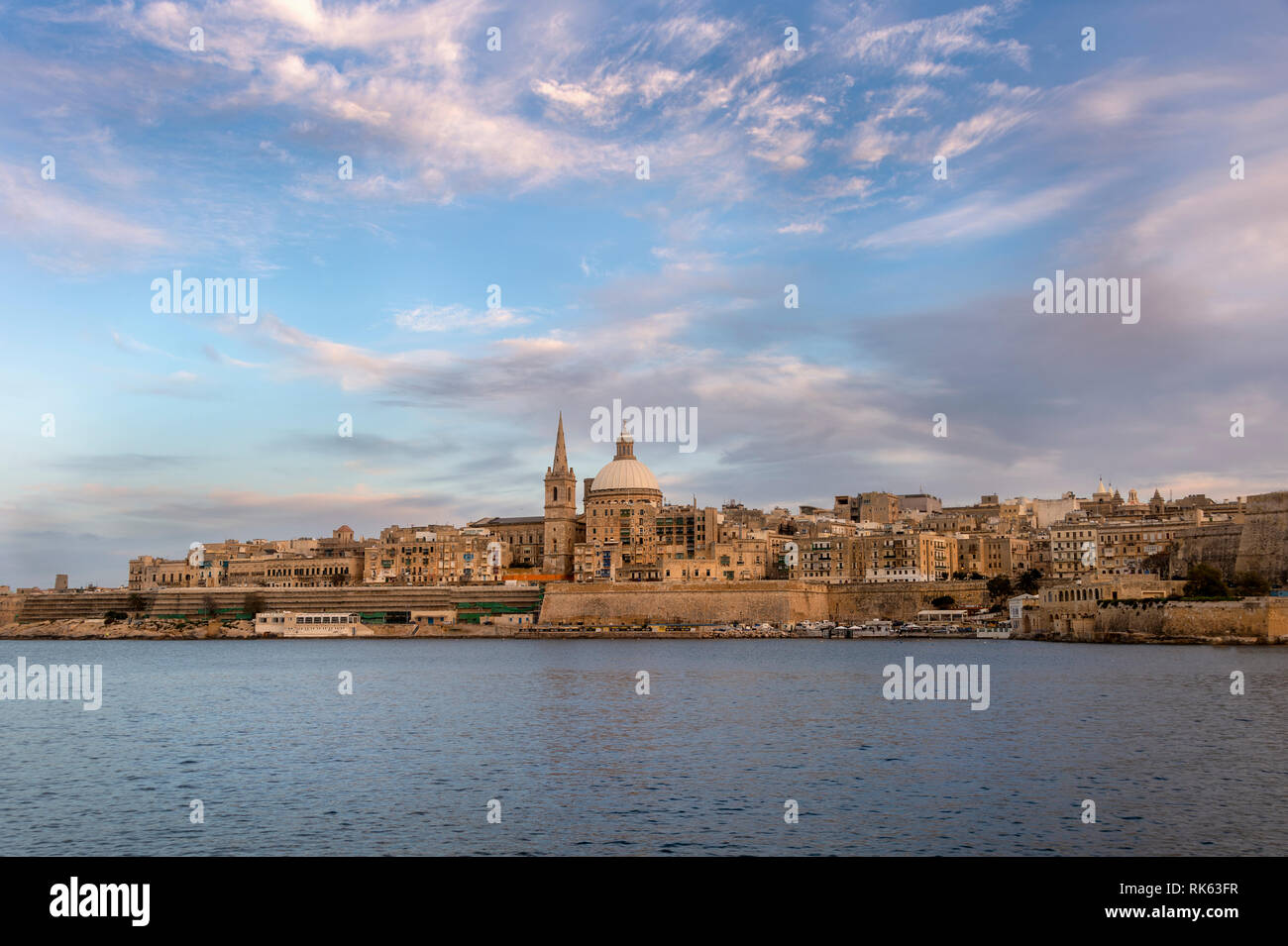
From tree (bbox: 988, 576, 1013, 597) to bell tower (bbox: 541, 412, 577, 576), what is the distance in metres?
42.8

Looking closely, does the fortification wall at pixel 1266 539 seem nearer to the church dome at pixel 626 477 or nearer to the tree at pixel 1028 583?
the tree at pixel 1028 583

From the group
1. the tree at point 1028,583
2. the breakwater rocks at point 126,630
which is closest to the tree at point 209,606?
the breakwater rocks at point 126,630

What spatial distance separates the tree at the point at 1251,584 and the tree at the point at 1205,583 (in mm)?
1094

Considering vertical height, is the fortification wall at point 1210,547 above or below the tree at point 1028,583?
above

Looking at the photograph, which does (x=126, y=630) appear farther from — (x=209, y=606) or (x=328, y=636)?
(x=328, y=636)

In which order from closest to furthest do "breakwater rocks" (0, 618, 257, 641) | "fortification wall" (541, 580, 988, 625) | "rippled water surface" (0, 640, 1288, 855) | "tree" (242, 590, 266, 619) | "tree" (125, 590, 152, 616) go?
"rippled water surface" (0, 640, 1288, 855) < "fortification wall" (541, 580, 988, 625) < "breakwater rocks" (0, 618, 257, 641) < "tree" (242, 590, 266, 619) < "tree" (125, 590, 152, 616)

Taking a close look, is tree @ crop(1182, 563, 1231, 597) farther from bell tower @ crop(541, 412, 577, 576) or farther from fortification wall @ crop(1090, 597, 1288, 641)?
bell tower @ crop(541, 412, 577, 576)

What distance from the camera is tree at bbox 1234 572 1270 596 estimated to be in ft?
206

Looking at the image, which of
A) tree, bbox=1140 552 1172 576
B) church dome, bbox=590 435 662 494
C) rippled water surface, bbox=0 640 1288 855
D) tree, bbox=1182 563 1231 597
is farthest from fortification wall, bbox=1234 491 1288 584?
church dome, bbox=590 435 662 494

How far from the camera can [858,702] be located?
31.0m

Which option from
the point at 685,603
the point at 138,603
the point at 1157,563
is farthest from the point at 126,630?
the point at 1157,563

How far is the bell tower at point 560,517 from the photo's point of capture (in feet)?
363
